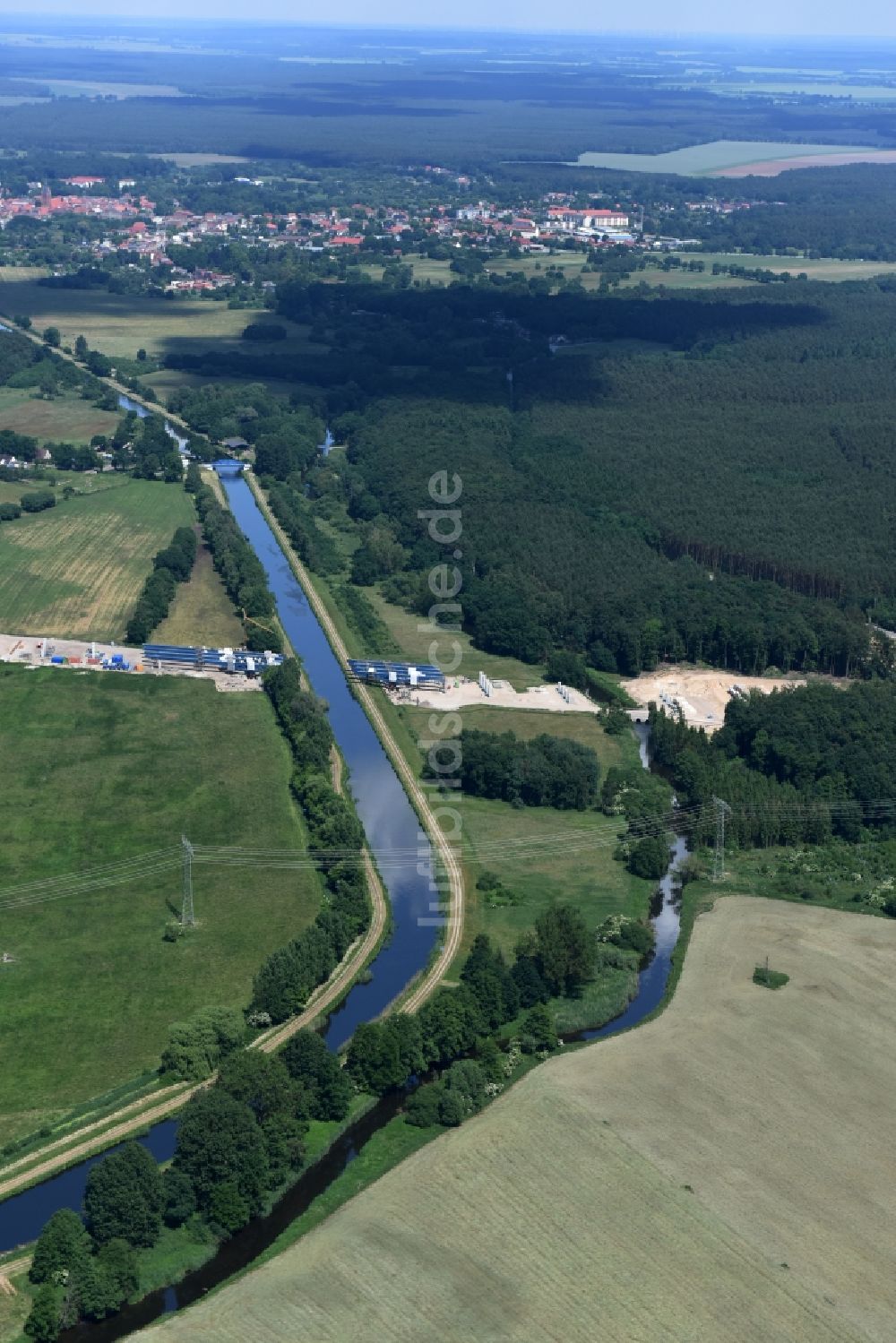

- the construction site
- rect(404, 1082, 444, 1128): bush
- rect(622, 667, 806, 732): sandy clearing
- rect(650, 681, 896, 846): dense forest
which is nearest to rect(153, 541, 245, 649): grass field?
the construction site

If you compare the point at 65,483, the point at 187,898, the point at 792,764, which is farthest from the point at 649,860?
the point at 65,483

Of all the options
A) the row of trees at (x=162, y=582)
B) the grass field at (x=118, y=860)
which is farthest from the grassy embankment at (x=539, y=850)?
the row of trees at (x=162, y=582)

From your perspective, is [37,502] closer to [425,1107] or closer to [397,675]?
[397,675]

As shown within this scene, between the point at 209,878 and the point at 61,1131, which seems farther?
the point at 209,878

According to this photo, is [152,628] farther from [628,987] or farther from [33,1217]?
[33,1217]

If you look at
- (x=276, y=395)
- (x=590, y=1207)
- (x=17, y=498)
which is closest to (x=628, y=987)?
(x=590, y=1207)

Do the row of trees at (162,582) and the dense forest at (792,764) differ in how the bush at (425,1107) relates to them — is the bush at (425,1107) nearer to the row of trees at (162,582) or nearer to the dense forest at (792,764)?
the dense forest at (792,764)
